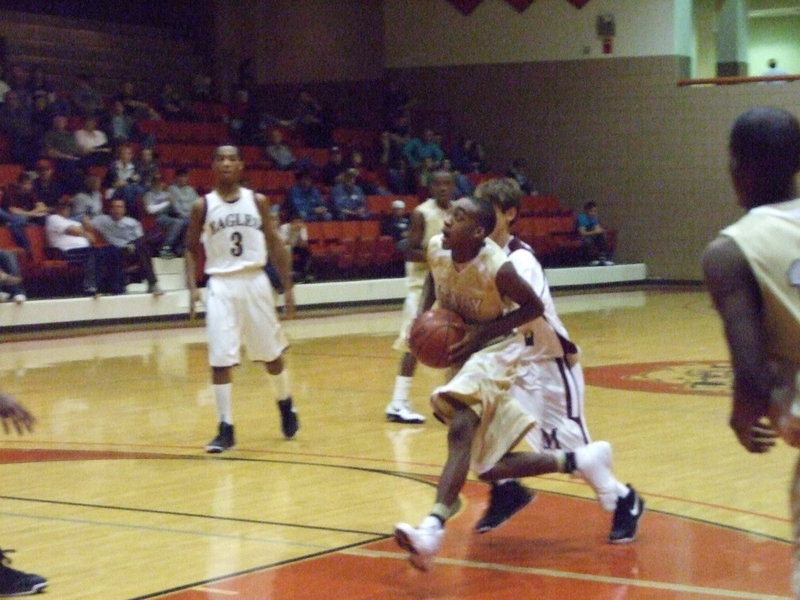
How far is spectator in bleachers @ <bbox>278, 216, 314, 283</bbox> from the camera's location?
1723cm

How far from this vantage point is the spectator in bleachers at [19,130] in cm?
1636

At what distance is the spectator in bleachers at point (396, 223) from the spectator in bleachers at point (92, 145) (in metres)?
3.94

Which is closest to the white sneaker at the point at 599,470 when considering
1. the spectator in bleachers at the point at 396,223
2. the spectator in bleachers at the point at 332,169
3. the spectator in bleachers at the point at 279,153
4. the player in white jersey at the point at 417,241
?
the player in white jersey at the point at 417,241

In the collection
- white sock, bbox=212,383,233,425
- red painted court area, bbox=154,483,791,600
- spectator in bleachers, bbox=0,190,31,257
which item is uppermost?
spectator in bleachers, bbox=0,190,31,257

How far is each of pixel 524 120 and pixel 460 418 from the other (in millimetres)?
19966

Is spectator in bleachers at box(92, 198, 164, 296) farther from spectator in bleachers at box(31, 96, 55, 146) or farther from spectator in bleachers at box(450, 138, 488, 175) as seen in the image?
spectator in bleachers at box(450, 138, 488, 175)

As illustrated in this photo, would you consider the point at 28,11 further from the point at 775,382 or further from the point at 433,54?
the point at 775,382

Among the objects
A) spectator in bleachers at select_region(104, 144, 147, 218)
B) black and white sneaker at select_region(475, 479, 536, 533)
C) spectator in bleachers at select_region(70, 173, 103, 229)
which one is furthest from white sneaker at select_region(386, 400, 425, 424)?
spectator in bleachers at select_region(104, 144, 147, 218)

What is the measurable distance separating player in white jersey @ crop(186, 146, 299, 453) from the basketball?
8.65 feet

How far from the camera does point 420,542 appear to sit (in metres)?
4.61

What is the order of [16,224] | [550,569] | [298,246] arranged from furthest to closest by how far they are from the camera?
[298,246], [16,224], [550,569]

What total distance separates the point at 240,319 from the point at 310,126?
14.4m

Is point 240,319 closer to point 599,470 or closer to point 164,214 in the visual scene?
point 599,470

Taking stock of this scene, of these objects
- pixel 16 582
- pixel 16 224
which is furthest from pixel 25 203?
pixel 16 582
